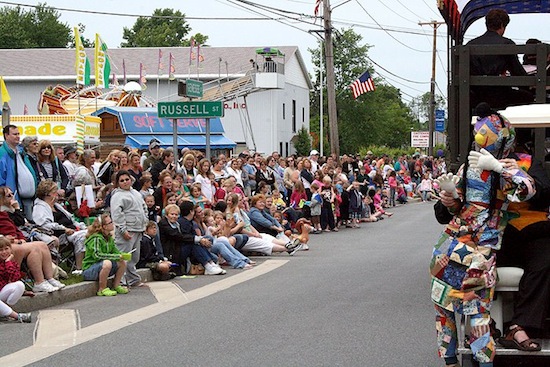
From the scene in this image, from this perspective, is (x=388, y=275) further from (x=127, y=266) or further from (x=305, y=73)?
(x=305, y=73)

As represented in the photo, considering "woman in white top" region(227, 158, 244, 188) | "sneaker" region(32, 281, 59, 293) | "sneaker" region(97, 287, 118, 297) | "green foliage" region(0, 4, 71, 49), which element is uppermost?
"green foliage" region(0, 4, 71, 49)

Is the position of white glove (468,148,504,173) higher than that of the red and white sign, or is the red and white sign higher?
white glove (468,148,504,173)

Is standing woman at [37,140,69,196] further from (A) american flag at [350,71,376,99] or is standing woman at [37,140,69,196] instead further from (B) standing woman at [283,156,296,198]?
(A) american flag at [350,71,376,99]

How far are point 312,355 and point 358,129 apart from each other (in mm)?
80573

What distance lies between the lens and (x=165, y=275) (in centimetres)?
1536

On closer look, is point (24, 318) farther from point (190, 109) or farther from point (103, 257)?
point (190, 109)

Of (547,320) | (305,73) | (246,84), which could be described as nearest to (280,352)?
(547,320)

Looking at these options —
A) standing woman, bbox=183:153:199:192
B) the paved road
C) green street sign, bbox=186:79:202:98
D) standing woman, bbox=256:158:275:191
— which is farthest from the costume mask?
standing woman, bbox=256:158:275:191

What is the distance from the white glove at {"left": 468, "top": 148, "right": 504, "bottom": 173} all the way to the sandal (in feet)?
3.68

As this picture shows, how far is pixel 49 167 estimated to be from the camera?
15.4 m

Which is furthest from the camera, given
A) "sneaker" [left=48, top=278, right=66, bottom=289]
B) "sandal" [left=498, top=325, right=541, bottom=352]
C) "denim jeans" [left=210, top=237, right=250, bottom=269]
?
"denim jeans" [left=210, top=237, right=250, bottom=269]

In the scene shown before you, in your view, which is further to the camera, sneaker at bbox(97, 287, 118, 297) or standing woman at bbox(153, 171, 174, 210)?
standing woman at bbox(153, 171, 174, 210)

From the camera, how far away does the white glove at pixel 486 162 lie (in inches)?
272

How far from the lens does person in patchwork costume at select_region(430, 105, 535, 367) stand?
696 cm
